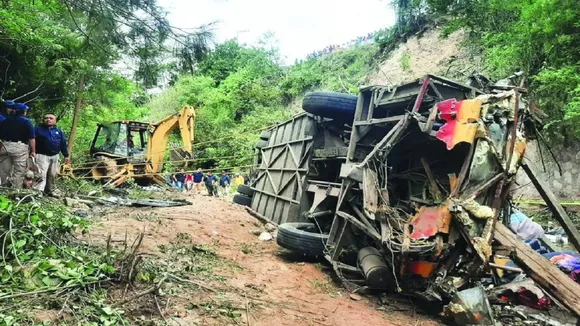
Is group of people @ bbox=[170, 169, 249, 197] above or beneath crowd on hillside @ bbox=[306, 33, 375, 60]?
beneath

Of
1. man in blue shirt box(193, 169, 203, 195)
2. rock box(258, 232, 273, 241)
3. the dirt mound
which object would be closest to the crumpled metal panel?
rock box(258, 232, 273, 241)

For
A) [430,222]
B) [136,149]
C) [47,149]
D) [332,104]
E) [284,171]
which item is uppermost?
[332,104]

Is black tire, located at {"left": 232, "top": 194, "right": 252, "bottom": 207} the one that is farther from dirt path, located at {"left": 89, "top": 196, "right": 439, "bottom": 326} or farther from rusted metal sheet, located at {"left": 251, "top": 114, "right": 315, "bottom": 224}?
dirt path, located at {"left": 89, "top": 196, "right": 439, "bottom": 326}

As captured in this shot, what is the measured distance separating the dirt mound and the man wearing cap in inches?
563

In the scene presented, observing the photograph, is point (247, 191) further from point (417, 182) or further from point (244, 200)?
point (417, 182)

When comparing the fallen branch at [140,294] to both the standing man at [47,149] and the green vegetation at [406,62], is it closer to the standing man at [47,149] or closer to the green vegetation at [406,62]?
the standing man at [47,149]

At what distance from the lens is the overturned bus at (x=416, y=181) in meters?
4.26

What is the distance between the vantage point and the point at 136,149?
50.7ft

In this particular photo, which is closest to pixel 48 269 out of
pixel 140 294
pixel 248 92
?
pixel 140 294

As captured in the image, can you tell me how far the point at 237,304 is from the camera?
3982mm

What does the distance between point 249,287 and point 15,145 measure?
14.3ft

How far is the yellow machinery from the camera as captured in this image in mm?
13789

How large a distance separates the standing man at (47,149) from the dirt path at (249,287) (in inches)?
48.1

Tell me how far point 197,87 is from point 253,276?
2582 cm
